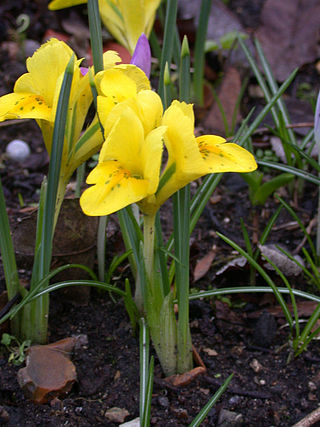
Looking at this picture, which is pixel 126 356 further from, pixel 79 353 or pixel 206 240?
pixel 206 240

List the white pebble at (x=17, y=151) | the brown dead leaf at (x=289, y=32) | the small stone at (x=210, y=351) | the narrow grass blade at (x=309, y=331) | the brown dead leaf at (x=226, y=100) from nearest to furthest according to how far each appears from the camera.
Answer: the narrow grass blade at (x=309, y=331) → the small stone at (x=210, y=351) → the white pebble at (x=17, y=151) → the brown dead leaf at (x=226, y=100) → the brown dead leaf at (x=289, y=32)

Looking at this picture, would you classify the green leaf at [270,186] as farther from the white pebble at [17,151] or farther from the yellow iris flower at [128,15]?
the white pebble at [17,151]

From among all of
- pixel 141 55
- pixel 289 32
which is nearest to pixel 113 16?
pixel 141 55

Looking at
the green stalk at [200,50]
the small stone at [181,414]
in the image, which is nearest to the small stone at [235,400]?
the small stone at [181,414]

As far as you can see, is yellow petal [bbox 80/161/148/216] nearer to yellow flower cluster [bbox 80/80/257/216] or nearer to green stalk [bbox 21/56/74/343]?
yellow flower cluster [bbox 80/80/257/216]

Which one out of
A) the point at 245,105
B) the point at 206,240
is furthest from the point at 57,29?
the point at 206,240

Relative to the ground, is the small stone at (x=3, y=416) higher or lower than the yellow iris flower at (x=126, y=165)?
lower
